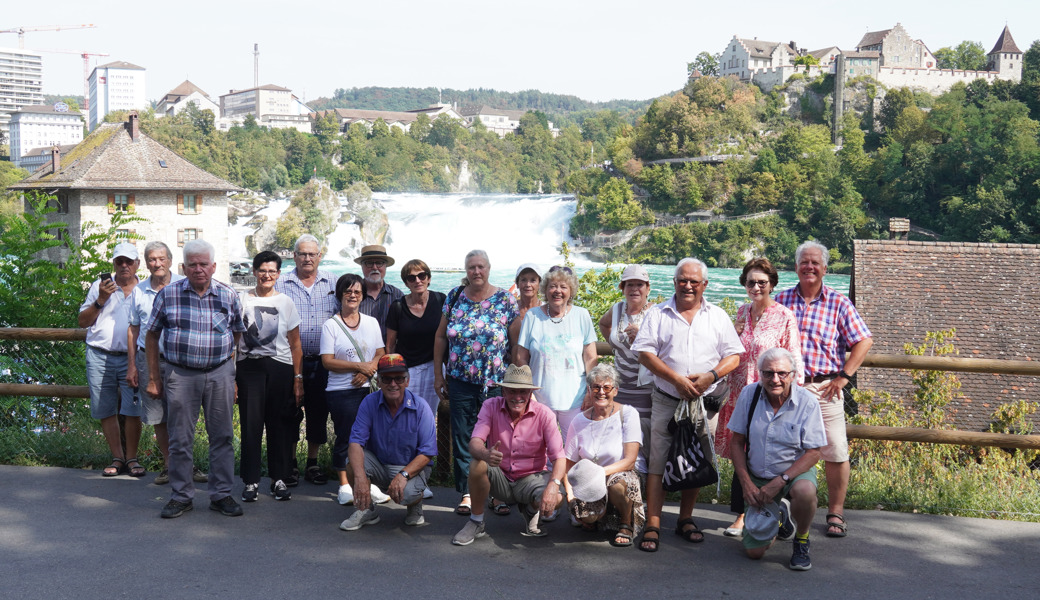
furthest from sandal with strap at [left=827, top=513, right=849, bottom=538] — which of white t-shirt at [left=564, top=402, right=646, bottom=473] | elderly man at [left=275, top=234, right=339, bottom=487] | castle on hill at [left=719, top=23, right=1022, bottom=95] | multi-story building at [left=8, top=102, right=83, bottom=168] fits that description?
multi-story building at [left=8, top=102, right=83, bottom=168]

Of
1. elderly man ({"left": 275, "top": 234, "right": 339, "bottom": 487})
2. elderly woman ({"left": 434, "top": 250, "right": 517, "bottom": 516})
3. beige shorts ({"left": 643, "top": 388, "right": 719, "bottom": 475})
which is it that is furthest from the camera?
elderly man ({"left": 275, "top": 234, "right": 339, "bottom": 487})

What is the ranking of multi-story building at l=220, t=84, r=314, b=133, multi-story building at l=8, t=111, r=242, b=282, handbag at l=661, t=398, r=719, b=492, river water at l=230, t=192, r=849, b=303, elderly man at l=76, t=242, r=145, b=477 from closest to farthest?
handbag at l=661, t=398, r=719, b=492
elderly man at l=76, t=242, r=145, b=477
multi-story building at l=8, t=111, r=242, b=282
river water at l=230, t=192, r=849, b=303
multi-story building at l=220, t=84, r=314, b=133

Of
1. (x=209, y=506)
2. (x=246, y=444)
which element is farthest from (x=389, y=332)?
(x=209, y=506)

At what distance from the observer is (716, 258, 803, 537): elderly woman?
16.9 feet

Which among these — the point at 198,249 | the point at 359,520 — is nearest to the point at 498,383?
the point at 359,520

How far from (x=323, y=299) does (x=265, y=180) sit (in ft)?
387

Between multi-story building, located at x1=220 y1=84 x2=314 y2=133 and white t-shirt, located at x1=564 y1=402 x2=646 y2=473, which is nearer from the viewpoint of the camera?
white t-shirt, located at x1=564 y1=402 x2=646 y2=473

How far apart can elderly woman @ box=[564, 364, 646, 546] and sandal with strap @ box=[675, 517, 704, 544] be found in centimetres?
27

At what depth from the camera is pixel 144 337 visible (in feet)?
19.6

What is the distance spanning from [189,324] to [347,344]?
3.27 feet

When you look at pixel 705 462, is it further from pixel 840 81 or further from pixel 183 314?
pixel 840 81

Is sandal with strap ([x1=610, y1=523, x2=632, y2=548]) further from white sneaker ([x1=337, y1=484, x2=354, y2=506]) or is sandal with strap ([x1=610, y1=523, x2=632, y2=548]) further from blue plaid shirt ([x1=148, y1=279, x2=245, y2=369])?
blue plaid shirt ([x1=148, y1=279, x2=245, y2=369])

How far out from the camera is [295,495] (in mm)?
5898

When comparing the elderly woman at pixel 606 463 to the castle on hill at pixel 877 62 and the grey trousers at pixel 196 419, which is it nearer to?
the grey trousers at pixel 196 419
